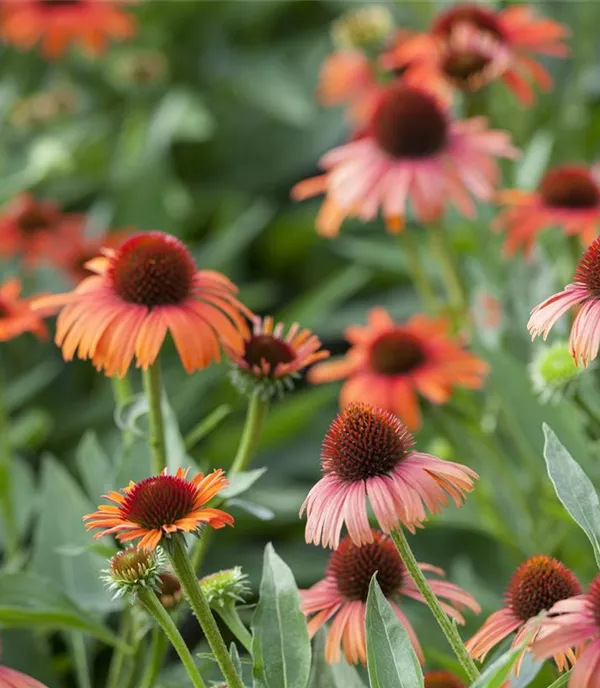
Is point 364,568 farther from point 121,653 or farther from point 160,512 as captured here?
point 121,653

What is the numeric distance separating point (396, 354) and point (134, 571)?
0.57 metres

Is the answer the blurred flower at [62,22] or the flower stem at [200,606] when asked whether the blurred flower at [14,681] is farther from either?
the blurred flower at [62,22]

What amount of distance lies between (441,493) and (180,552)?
13cm

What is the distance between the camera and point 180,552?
0.59 meters

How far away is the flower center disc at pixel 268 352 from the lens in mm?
802

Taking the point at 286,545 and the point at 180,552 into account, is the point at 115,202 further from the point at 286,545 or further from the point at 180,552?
the point at 180,552

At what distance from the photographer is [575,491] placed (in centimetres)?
61

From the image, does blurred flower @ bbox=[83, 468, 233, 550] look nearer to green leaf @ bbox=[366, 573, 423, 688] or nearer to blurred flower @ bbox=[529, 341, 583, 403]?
green leaf @ bbox=[366, 573, 423, 688]

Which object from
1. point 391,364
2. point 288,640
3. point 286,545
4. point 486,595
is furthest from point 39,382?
point 288,640

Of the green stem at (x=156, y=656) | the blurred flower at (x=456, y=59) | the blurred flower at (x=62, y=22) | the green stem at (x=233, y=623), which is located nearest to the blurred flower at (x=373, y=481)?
the green stem at (x=233, y=623)

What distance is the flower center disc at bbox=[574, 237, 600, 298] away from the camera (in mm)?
606

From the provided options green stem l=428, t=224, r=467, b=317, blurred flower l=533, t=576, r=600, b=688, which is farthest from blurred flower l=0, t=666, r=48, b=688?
green stem l=428, t=224, r=467, b=317

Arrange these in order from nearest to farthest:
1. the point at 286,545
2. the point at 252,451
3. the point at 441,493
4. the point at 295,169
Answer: the point at 441,493 → the point at 252,451 → the point at 286,545 → the point at 295,169

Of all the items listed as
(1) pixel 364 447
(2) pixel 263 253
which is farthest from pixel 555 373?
(2) pixel 263 253
